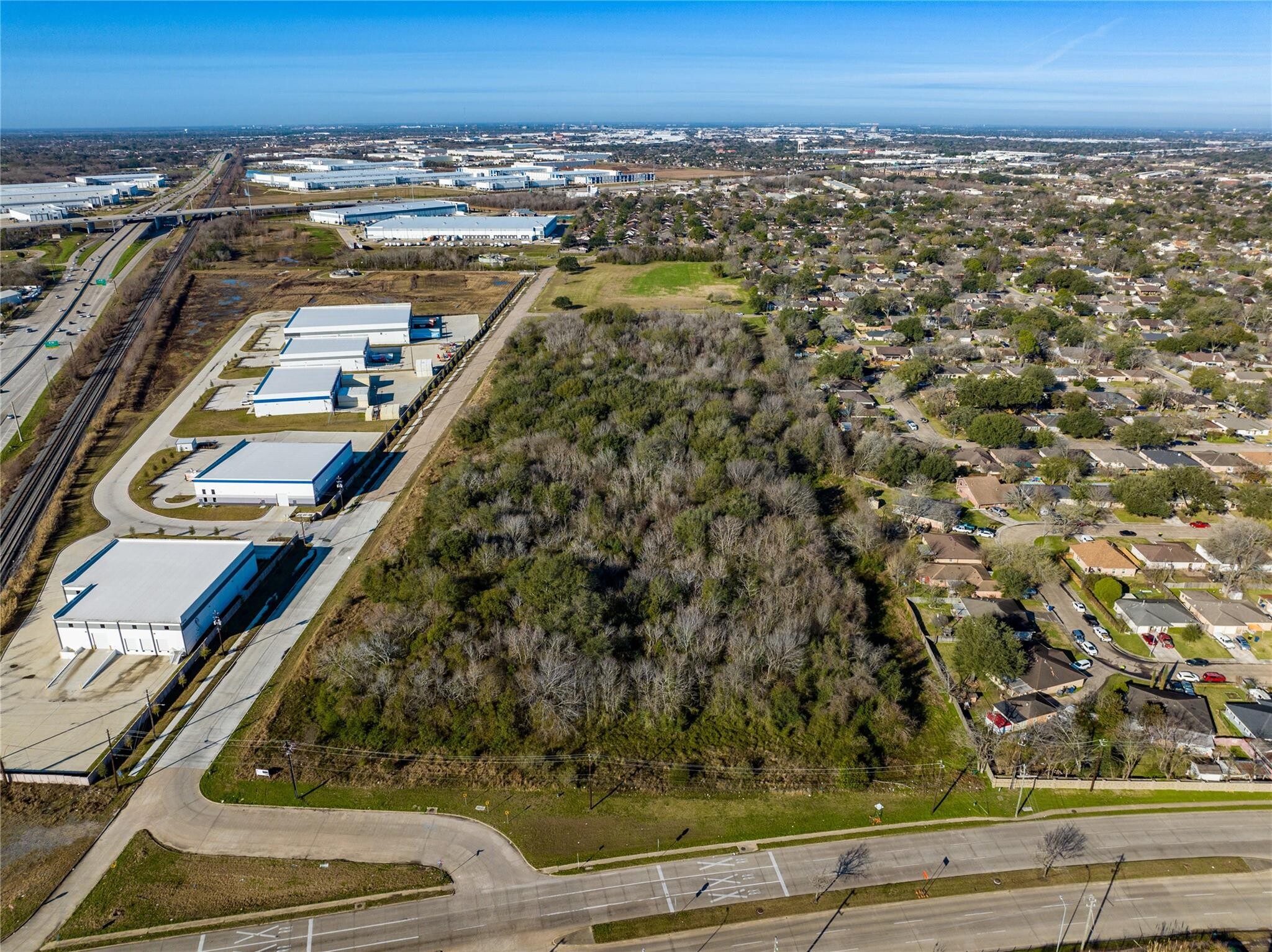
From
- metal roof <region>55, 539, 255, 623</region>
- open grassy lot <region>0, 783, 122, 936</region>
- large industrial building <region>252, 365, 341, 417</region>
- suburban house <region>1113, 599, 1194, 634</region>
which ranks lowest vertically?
open grassy lot <region>0, 783, 122, 936</region>

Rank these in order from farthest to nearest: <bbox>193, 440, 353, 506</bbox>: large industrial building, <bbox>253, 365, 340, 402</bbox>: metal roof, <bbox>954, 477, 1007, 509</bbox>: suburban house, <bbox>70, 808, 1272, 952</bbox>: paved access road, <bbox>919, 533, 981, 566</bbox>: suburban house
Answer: <bbox>253, 365, 340, 402</bbox>: metal roof → <bbox>954, 477, 1007, 509</bbox>: suburban house → <bbox>193, 440, 353, 506</bbox>: large industrial building → <bbox>919, 533, 981, 566</bbox>: suburban house → <bbox>70, 808, 1272, 952</bbox>: paved access road

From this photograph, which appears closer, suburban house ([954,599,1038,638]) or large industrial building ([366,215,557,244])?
suburban house ([954,599,1038,638])

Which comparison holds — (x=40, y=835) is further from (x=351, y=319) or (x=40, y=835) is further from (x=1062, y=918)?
(x=351, y=319)

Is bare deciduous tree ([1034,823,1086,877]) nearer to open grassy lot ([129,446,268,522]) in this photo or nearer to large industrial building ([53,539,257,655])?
large industrial building ([53,539,257,655])

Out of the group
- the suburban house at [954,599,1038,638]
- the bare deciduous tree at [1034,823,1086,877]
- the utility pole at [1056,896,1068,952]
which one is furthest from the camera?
the suburban house at [954,599,1038,638]

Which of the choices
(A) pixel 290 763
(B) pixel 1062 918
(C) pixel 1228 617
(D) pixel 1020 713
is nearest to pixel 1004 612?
(D) pixel 1020 713

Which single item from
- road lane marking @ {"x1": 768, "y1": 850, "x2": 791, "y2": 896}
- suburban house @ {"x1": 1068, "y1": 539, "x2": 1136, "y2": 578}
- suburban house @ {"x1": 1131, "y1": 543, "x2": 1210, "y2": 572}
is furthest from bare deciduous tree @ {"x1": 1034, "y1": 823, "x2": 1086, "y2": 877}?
suburban house @ {"x1": 1131, "y1": 543, "x2": 1210, "y2": 572}

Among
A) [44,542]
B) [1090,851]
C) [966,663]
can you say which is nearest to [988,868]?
[1090,851]

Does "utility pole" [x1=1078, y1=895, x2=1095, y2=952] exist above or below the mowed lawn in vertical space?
below
